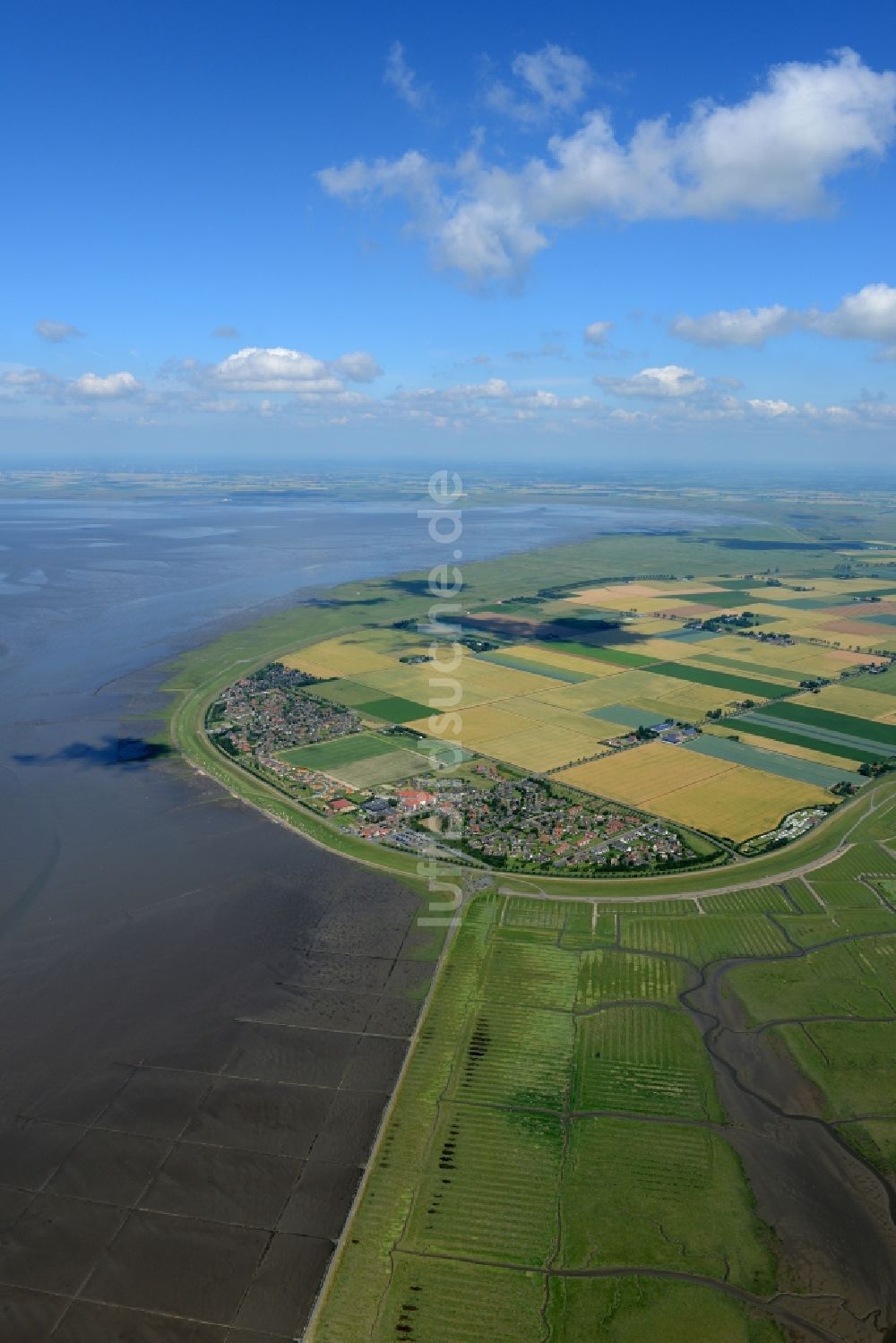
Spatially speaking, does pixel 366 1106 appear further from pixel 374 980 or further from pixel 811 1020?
pixel 811 1020

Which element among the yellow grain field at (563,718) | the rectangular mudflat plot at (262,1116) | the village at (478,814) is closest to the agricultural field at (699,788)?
the village at (478,814)

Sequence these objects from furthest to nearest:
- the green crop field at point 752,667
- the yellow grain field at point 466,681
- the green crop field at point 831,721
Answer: the green crop field at point 752,667
the yellow grain field at point 466,681
the green crop field at point 831,721

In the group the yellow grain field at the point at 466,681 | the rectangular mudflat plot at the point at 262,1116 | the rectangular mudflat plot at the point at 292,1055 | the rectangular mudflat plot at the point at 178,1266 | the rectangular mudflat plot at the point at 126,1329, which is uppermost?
the yellow grain field at the point at 466,681

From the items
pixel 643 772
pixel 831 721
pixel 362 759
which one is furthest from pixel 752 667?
pixel 362 759

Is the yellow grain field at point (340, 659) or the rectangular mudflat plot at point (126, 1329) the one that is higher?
the yellow grain field at point (340, 659)

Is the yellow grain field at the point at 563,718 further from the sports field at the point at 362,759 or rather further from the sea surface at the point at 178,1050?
the sea surface at the point at 178,1050

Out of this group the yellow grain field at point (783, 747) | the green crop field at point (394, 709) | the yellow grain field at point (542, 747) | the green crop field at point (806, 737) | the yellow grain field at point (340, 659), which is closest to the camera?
the yellow grain field at point (542, 747)

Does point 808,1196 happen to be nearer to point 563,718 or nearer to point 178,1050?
point 178,1050

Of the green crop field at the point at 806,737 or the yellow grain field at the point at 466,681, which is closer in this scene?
the green crop field at the point at 806,737

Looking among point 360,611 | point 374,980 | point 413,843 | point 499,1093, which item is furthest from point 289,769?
point 360,611
